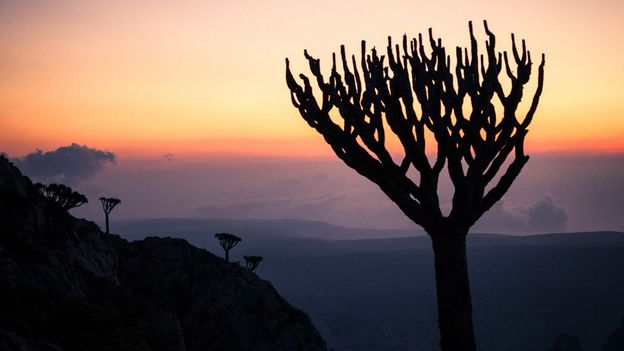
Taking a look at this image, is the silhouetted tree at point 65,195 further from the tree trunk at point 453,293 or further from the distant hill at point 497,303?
the distant hill at point 497,303

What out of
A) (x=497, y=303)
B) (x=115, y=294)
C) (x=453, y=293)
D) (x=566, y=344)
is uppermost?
(x=453, y=293)

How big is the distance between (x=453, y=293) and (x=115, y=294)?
19.0 metres

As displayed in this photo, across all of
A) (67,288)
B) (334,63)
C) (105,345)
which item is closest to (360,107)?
(334,63)

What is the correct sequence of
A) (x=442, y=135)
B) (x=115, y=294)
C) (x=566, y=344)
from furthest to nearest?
(x=566, y=344) → (x=115, y=294) → (x=442, y=135)

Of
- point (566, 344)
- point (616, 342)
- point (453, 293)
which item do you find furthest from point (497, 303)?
point (453, 293)

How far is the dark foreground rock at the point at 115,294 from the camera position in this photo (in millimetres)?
14984

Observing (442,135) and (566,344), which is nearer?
(442,135)

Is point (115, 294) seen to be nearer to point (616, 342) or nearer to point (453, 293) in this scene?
point (453, 293)

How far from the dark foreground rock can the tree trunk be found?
8158mm

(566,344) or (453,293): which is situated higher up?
(453,293)

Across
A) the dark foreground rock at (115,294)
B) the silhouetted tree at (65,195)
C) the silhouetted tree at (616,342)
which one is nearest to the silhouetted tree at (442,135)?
the dark foreground rock at (115,294)

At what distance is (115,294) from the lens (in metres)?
26.7

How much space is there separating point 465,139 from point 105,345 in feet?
33.2

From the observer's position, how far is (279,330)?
3216 cm
